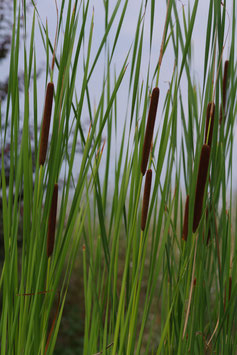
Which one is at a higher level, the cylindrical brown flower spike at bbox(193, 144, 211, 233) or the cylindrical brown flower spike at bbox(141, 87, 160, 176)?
the cylindrical brown flower spike at bbox(141, 87, 160, 176)

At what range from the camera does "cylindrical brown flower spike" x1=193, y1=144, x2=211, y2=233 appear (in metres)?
0.71

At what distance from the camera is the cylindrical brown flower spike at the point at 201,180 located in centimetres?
71

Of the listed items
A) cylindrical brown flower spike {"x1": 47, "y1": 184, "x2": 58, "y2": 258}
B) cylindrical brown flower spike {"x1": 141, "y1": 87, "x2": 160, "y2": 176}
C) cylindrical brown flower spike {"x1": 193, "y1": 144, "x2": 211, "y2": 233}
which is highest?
cylindrical brown flower spike {"x1": 141, "y1": 87, "x2": 160, "y2": 176}

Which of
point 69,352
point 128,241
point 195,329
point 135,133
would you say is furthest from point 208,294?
point 69,352

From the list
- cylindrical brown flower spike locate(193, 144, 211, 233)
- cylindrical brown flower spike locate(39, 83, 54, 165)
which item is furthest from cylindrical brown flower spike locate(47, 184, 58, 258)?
cylindrical brown flower spike locate(193, 144, 211, 233)

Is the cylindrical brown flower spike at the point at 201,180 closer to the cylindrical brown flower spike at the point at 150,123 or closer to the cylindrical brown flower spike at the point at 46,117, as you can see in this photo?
the cylindrical brown flower spike at the point at 150,123

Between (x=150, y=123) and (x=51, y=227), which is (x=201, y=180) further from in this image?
(x=51, y=227)

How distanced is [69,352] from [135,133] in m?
4.33

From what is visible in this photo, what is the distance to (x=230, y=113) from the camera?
2.53 ft

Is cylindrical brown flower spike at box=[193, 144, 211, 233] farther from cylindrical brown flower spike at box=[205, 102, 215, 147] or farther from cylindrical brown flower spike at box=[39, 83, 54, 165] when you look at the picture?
cylindrical brown flower spike at box=[39, 83, 54, 165]

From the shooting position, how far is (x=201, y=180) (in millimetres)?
718

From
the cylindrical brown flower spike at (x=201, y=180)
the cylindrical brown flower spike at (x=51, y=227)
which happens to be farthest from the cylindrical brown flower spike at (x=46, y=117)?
the cylindrical brown flower spike at (x=201, y=180)

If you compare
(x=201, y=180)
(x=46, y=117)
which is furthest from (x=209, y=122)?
(x=46, y=117)

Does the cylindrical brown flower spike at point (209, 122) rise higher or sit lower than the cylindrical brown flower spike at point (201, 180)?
higher
